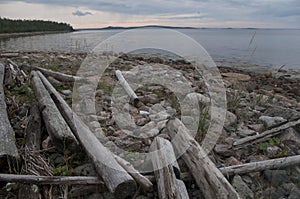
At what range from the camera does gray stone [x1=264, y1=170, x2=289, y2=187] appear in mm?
3076

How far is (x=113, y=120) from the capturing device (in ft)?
14.7

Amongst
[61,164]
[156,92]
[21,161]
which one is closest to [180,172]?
[61,164]

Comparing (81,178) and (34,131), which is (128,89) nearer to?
(34,131)

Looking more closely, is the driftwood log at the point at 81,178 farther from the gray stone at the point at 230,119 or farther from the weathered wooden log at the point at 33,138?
the gray stone at the point at 230,119

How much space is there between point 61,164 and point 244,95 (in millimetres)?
5023

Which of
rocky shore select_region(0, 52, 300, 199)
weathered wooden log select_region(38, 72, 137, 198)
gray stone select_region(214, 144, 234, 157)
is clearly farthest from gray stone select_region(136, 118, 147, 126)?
gray stone select_region(214, 144, 234, 157)

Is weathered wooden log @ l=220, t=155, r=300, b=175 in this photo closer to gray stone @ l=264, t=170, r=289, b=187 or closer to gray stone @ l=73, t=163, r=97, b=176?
gray stone @ l=264, t=170, r=289, b=187

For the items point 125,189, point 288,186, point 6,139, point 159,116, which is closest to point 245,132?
point 288,186

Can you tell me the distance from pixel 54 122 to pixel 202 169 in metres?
1.87

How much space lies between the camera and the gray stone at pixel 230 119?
455 centimetres

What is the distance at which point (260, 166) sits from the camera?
123 inches

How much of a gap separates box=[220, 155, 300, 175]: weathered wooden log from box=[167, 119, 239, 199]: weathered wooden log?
29cm

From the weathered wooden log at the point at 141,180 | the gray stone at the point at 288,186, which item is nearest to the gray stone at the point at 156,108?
the weathered wooden log at the point at 141,180

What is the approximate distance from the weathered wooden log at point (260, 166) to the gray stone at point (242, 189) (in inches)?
4.5
